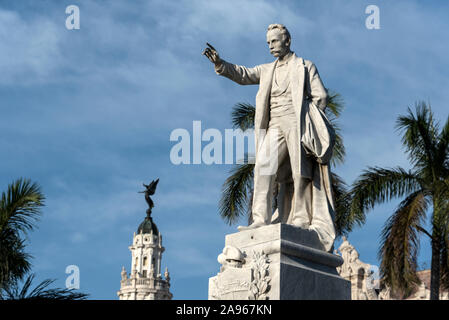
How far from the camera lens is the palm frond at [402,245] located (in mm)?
16469

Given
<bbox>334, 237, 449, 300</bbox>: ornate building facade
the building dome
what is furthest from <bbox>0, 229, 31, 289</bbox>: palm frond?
the building dome

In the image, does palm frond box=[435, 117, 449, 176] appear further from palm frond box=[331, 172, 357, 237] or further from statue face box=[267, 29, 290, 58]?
statue face box=[267, 29, 290, 58]

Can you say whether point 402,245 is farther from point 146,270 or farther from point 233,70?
point 146,270

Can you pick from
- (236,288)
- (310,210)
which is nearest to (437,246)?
(310,210)

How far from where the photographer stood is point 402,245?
648 inches

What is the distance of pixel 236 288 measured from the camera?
8906 millimetres

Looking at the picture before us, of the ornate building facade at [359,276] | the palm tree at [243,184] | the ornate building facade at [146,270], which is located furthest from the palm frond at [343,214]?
the ornate building facade at [146,270]

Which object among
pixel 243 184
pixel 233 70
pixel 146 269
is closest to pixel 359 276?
pixel 243 184

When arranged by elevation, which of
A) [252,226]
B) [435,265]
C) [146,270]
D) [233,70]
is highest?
[146,270]

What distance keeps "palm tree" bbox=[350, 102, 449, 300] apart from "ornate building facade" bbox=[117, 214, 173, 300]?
62.6m

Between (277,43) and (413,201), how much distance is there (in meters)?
8.05
